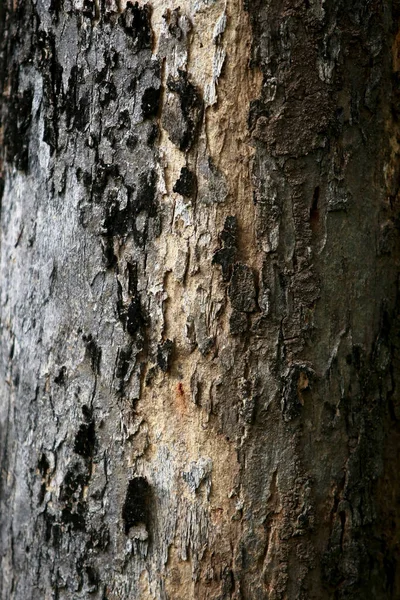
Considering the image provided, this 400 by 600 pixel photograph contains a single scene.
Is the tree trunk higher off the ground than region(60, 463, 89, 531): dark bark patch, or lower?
higher

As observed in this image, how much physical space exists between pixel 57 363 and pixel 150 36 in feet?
1.92

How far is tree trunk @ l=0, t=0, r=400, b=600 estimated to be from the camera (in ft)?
3.72

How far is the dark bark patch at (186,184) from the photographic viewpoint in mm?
1136

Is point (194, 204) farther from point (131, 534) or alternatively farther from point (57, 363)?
point (131, 534)

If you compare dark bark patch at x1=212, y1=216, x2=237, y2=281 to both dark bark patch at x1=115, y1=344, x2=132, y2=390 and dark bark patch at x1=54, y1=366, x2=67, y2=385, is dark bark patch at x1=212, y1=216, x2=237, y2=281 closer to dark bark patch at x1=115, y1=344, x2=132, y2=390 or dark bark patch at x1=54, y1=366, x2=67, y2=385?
dark bark patch at x1=115, y1=344, x2=132, y2=390

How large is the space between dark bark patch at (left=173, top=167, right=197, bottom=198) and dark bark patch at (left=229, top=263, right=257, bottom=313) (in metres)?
0.14

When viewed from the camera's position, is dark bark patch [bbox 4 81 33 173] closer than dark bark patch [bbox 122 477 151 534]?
No

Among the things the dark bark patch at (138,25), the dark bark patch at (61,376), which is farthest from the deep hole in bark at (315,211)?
the dark bark patch at (61,376)

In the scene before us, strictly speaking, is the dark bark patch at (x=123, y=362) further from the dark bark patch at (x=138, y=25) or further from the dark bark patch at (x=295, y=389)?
the dark bark patch at (x=138, y=25)

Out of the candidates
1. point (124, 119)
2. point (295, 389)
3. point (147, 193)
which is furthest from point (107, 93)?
point (295, 389)

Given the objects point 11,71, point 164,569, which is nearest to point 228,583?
point 164,569

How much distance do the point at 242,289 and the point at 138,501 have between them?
0.40 meters

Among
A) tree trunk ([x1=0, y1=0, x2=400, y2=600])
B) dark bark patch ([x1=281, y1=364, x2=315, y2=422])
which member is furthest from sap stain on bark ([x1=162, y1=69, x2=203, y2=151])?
dark bark patch ([x1=281, y1=364, x2=315, y2=422])

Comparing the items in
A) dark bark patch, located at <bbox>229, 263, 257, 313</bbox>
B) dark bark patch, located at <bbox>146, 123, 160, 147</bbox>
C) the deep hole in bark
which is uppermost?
dark bark patch, located at <bbox>146, 123, 160, 147</bbox>
